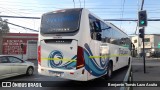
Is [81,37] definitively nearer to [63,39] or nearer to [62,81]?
[63,39]

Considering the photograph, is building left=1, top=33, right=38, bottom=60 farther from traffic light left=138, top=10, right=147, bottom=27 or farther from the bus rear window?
the bus rear window

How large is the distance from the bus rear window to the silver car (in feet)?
11.6

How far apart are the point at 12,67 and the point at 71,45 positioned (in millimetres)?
5213

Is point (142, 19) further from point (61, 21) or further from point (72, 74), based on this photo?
point (72, 74)

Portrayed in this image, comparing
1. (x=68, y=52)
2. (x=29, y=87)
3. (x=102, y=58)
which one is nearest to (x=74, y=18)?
(x=68, y=52)

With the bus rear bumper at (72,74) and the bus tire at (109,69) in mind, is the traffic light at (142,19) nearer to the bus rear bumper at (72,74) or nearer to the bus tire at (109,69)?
the bus tire at (109,69)

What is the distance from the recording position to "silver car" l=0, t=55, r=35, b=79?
42.8ft

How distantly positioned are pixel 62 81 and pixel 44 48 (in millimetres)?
2222

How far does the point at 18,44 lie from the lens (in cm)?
4000

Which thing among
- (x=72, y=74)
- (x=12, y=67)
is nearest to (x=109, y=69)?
(x=72, y=74)

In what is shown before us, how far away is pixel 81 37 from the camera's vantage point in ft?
32.5

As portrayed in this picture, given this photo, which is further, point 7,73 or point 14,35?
point 14,35

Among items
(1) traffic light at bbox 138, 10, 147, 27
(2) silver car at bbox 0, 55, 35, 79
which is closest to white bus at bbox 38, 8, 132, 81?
(2) silver car at bbox 0, 55, 35, 79

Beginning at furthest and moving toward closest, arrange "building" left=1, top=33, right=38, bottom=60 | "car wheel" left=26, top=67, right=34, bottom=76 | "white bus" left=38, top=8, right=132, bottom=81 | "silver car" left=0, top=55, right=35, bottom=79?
"building" left=1, top=33, right=38, bottom=60, "car wheel" left=26, top=67, right=34, bottom=76, "silver car" left=0, top=55, right=35, bottom=79, "white bus" left=38, top=8, right=132, bottom=81
